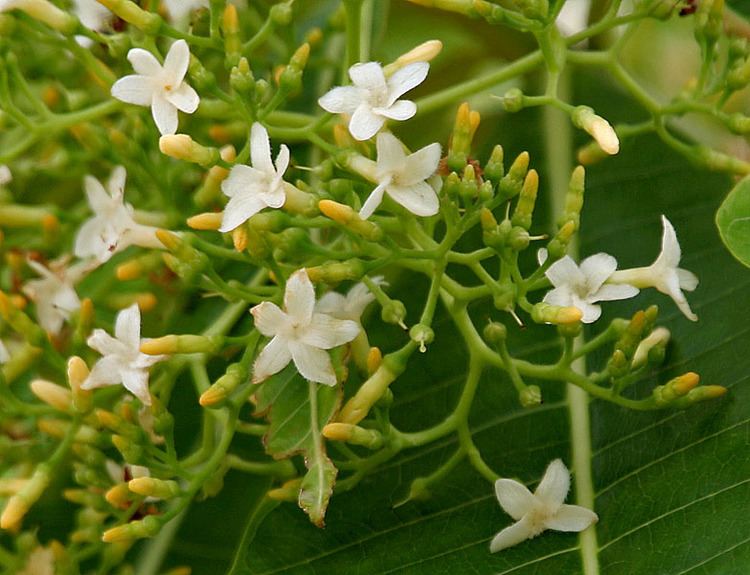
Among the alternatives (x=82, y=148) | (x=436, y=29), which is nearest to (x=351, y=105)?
(x=82, y=148)

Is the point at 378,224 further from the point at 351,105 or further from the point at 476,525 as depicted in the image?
the point at 476,525

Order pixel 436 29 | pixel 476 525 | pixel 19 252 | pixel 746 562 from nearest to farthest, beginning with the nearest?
pixel 746 562
pixel 476 525
pixel 19 252
pixel 436 29

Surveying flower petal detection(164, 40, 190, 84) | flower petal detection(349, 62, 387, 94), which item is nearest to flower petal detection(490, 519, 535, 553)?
flower petal detection(349, 62, 387, 94)

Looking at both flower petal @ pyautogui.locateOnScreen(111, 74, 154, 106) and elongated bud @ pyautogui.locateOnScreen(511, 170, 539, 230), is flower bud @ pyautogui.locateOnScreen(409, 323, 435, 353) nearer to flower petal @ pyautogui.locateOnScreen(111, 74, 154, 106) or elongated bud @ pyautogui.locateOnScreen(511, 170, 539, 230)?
elongated bud @ pyautogui.locateOnScreen(511, 170, 539, 230)

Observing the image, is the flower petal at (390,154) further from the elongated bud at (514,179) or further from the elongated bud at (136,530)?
the elongated bud at (136,530)

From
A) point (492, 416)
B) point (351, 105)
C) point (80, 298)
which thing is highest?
point (351, 105)

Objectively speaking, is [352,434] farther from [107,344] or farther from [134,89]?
[134,89]

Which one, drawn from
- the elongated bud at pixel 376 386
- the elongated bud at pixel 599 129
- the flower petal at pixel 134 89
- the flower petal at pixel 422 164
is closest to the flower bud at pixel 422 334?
the elongated bud at pixel 376 386
